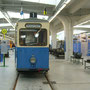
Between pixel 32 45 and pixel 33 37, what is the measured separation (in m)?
0.44

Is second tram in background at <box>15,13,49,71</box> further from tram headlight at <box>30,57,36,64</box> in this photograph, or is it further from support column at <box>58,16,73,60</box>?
support column at <box>58,16,73,60</box>

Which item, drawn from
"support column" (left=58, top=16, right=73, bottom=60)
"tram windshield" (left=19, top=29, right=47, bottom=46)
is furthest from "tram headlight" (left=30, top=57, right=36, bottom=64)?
"support column" (left=58, top=16, right=73, bottom=60)

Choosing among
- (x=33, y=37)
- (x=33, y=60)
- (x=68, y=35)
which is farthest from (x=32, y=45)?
(x=68, y=35)

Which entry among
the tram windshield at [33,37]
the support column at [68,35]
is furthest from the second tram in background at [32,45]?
the support column at [68,35]

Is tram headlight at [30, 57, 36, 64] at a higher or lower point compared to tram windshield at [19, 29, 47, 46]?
lower

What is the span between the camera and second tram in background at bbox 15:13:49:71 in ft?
24.0

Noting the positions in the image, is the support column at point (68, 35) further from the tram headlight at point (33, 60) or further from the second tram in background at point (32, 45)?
the tram headlight at point (33, 60)

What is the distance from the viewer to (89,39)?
2359cm

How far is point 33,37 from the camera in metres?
7.67

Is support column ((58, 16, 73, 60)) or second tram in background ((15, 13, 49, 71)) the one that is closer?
second tram in background ((15, 13, 49, 71))

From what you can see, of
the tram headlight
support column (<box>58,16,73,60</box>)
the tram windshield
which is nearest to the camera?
→ the tram headlight

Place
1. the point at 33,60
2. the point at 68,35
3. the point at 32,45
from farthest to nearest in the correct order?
the point at 68,35, the point at 32,45, the point at 33,60

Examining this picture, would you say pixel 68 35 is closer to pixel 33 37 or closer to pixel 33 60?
pixel 33 37

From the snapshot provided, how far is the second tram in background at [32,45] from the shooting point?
7.32 m
